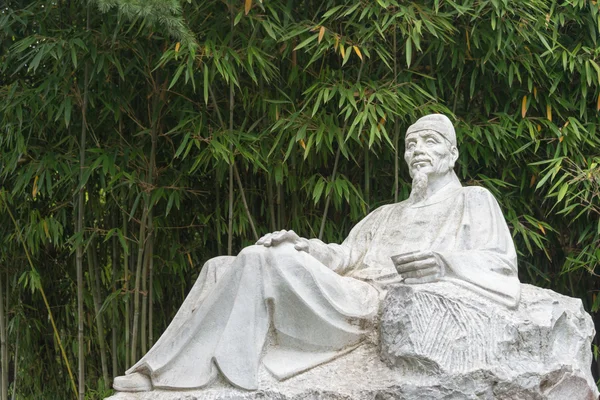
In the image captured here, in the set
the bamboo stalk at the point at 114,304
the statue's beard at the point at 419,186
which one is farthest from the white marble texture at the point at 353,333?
the bamboo stalk at the point at 114,304

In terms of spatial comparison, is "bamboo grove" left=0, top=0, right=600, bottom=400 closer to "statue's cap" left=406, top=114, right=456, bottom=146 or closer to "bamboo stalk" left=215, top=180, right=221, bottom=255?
"bamboo stalk" left=215, top=180, right=221, bottom=255

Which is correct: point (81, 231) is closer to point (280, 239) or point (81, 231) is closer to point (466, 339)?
point (280, 239)

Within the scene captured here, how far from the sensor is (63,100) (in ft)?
23.9

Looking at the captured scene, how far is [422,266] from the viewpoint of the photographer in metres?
5.77

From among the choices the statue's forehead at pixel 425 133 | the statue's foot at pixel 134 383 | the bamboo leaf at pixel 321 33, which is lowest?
the statue's foot at pixel 134 383

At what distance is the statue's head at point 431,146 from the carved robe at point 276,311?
49 centimetres

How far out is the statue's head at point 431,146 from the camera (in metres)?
6.39

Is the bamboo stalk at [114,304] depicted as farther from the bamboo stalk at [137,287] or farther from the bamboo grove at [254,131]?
the bamboo stalk at [137,287]

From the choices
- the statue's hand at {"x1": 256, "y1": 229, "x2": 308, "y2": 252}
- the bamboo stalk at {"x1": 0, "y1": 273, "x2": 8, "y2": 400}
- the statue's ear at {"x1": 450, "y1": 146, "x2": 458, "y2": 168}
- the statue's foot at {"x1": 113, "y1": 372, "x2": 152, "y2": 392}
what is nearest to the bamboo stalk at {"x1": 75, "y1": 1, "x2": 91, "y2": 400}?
the bamboo stalk at {"x1": 0, "y1": 273, "x2": 8, "y2": 400}

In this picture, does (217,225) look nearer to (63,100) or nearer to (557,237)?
(63,100)

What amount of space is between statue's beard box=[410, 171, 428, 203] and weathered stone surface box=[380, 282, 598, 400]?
0.81 meters

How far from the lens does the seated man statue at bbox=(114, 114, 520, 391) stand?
5621mm

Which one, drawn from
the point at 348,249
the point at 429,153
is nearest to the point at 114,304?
the point at 348,249

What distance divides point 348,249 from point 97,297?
1861 millimetres
